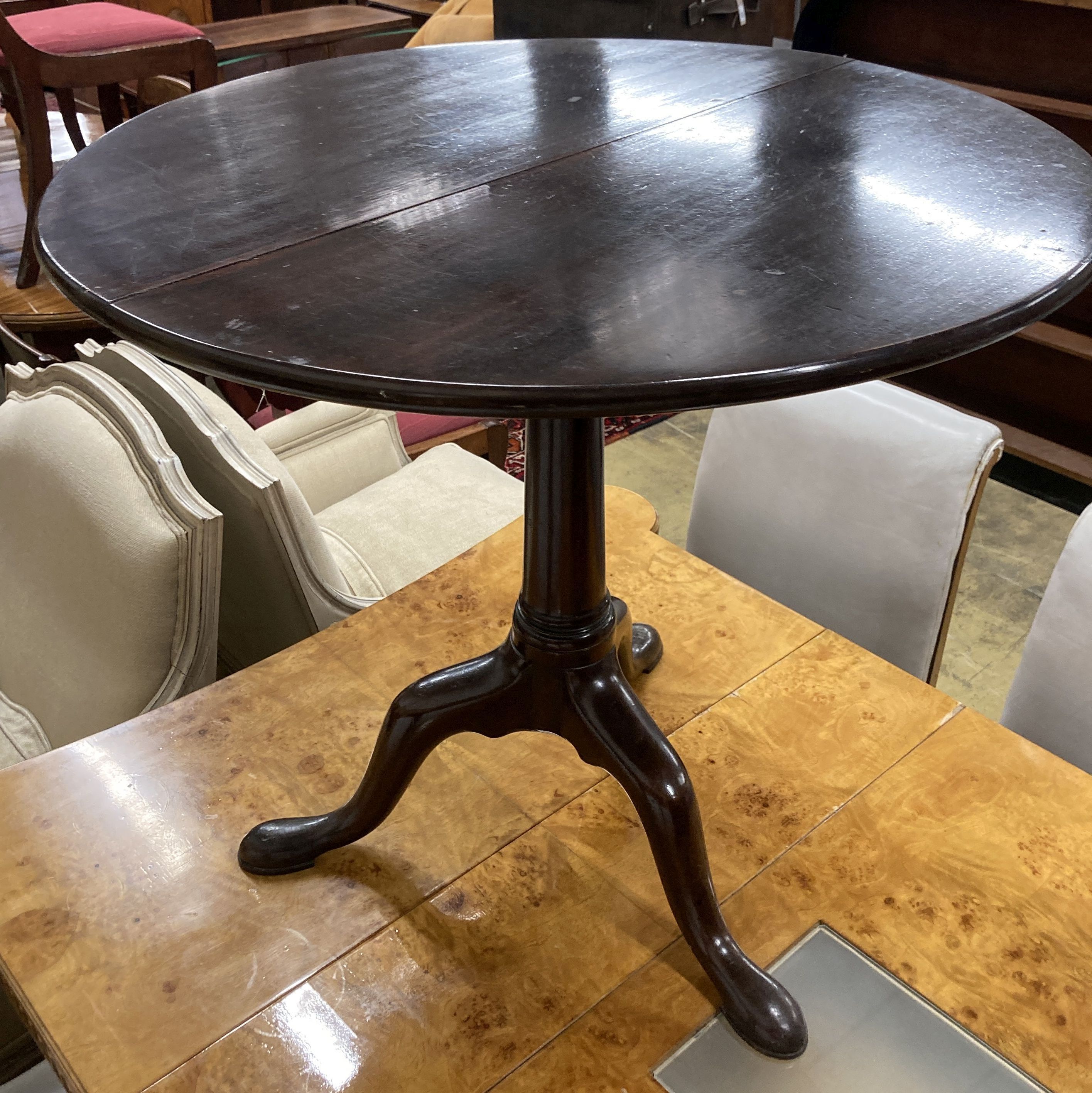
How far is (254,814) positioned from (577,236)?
59 centimetres

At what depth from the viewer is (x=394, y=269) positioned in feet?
2.06

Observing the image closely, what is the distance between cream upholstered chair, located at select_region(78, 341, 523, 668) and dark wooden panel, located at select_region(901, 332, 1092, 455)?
149 centimetres

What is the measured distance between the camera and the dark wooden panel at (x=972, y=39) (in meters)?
2.43

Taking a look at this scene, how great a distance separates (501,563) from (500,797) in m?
0.38

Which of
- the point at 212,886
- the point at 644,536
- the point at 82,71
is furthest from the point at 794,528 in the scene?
the point at 82,71

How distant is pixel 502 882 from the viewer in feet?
2.93

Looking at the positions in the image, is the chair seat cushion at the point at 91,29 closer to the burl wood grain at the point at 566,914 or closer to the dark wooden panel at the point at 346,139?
the dark wooden panel at the point at 346,139

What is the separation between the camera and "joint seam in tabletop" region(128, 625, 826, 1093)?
77cm

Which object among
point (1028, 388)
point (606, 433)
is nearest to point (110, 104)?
point (606, 433)

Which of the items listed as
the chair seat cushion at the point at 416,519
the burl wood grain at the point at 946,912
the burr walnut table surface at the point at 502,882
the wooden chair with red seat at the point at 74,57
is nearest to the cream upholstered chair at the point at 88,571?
the burr walnut table surface at the point at 502,882

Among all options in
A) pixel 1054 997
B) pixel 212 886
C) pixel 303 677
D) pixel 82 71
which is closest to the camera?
pixel 1054 997

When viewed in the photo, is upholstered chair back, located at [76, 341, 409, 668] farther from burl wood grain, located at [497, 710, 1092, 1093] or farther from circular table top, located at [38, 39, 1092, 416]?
burl wood grain, located at [497, 710, 1092, 1093]

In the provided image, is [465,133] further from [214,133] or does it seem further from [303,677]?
[303,677]

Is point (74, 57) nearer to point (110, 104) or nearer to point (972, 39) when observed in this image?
point (110, 104)
